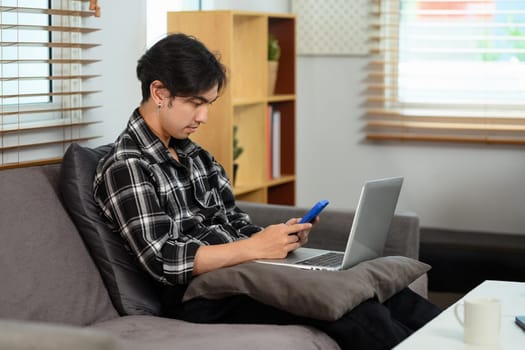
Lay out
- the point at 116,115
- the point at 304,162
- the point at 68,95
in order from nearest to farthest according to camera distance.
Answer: the point at 68,95, the point at 116,115, the point at 304,162

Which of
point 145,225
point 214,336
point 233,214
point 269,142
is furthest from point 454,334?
point 269,142

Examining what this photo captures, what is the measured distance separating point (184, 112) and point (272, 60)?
1.37 meters

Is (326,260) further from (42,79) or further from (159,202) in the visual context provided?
(42,79)

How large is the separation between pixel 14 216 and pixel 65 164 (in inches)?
9.1

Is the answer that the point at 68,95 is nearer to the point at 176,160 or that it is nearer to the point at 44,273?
the point at 176,160

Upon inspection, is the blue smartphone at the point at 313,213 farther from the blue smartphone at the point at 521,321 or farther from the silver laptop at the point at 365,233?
the blue smartphone at the point at 521,321

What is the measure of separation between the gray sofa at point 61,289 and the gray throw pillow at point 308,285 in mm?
68

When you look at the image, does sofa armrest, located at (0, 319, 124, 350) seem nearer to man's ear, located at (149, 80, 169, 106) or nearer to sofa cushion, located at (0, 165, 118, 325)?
sofa cushion, located at (0, 165, 118, 325)

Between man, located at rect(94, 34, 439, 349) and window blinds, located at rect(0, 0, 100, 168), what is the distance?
333 mm

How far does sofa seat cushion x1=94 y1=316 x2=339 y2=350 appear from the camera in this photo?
75.2 inches

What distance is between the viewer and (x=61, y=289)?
2.14 meters

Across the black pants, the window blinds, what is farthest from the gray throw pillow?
the window blinds

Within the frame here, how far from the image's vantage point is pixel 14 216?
2.13 meters

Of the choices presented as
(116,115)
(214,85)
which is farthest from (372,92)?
(214,85)
